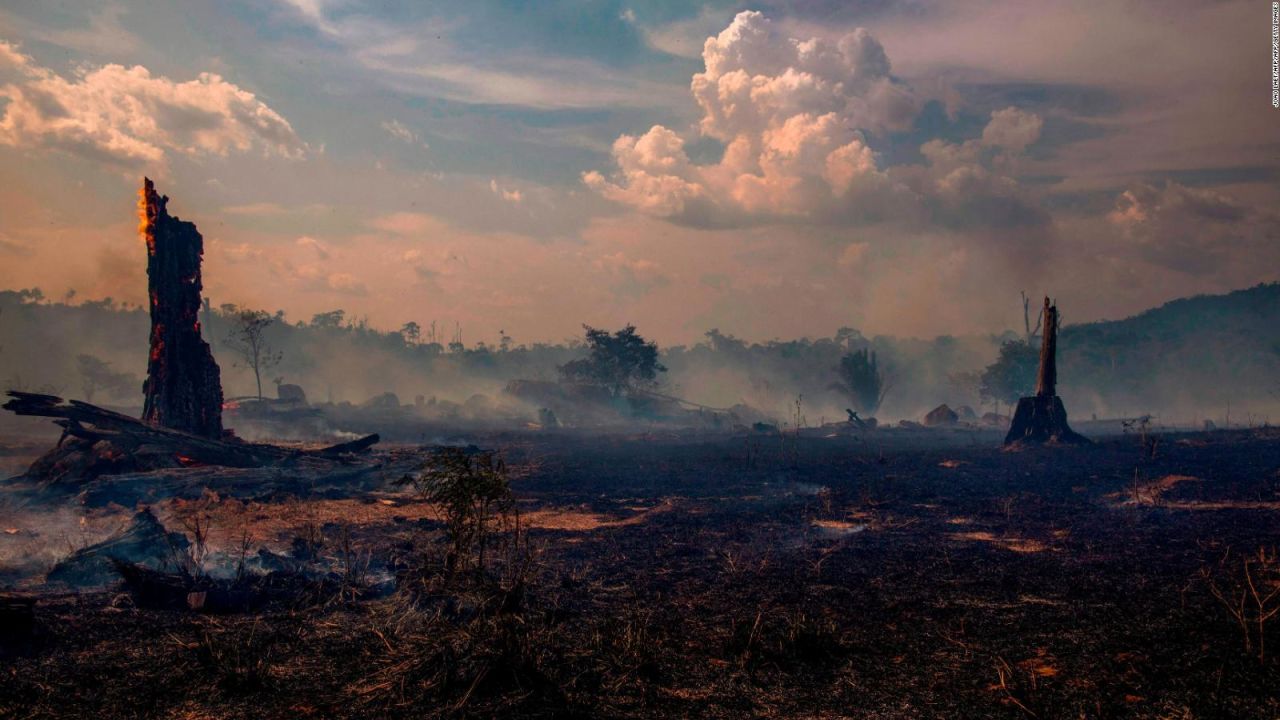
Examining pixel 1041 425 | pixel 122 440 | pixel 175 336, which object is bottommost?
pixel 122 440

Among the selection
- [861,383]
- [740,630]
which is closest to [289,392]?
[861,383]

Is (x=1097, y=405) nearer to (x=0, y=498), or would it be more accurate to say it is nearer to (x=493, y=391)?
(x=493, y=391)

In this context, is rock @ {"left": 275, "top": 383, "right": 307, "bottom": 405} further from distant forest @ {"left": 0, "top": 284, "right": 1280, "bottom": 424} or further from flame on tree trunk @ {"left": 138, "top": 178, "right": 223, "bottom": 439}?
flame on tree trunk @ {"left": 138, "top": 178, "right": 223, "bottom": 439}

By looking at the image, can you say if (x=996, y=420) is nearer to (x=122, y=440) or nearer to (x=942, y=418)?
(x=942, y=418)

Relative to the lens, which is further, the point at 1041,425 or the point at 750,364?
the point at 750,364

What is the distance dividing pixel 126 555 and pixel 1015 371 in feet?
254

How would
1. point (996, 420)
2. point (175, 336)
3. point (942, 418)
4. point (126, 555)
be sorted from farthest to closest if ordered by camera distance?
point (996, 420)
point (942, 418)
point (175, 336)
point (126, 555)

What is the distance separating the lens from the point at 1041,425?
102 ft

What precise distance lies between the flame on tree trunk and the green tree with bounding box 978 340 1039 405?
7134 cm

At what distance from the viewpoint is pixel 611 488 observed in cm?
2381

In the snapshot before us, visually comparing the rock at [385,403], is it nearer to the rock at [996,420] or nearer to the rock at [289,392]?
the rock at [289,392]

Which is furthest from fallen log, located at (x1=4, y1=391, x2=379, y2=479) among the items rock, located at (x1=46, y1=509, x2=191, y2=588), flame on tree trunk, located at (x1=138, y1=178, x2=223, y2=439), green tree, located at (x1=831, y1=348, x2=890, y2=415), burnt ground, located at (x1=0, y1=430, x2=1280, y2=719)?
green tree, located at (x1=831, y1=348, x2=890, y2=415)

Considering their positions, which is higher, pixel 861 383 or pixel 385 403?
pixel 861 383

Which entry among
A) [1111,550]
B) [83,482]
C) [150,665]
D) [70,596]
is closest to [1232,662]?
[1111,550]
